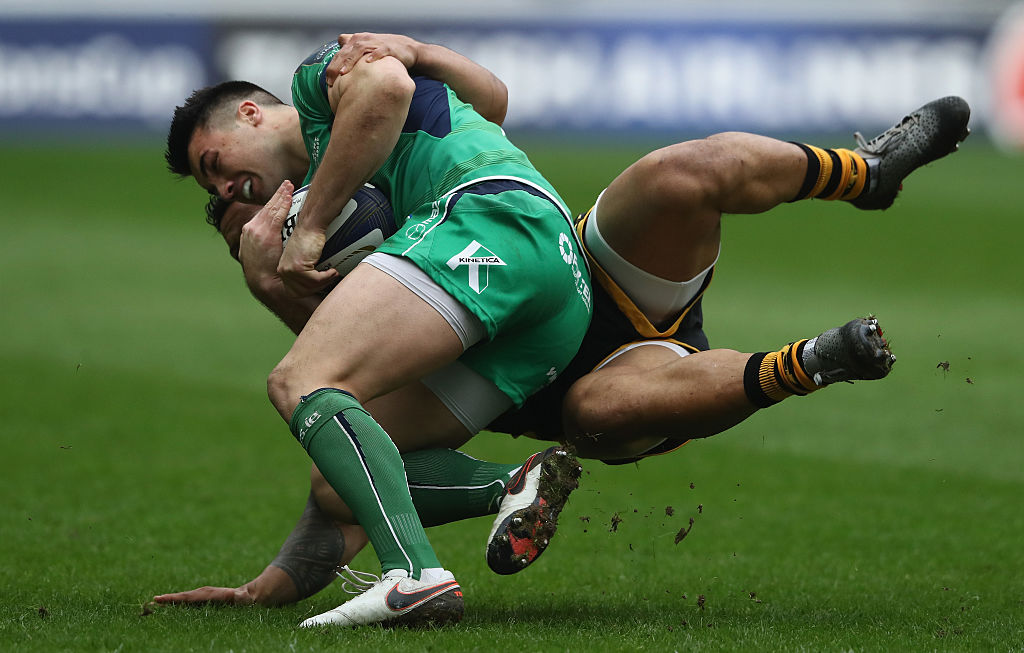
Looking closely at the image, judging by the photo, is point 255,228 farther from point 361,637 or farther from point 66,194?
point 66,194

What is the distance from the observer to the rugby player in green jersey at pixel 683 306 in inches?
157

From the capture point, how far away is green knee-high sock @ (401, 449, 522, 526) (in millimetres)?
4098

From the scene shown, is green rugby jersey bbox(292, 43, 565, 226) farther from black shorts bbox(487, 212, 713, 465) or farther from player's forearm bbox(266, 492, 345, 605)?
player's forearm bbox(266, 492, 345, 605)

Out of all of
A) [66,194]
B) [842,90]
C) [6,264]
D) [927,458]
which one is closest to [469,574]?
[927,458]

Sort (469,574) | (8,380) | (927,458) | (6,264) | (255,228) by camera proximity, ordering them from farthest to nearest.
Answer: (6,264) → (8,380) → (927,458) → (469,574) → (255,228)

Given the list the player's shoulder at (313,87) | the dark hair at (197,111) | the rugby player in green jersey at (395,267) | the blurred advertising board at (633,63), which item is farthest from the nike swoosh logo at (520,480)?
the blurred advertising board at (633,63)

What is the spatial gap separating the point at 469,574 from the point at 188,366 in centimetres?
663

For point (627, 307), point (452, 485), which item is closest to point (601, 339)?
point (627, 307)

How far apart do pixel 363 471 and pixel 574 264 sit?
99 cm

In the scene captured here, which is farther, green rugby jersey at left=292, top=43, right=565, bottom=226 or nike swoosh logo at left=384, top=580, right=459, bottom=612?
green rugby jersey at left=292, top=43, right=565, bottom=226

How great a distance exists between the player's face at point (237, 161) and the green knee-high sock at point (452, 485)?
1.08m

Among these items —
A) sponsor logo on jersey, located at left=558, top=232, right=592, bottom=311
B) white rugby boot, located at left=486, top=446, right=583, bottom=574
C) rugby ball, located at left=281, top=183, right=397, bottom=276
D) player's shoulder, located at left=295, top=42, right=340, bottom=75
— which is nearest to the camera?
white rugby boot, located at left=486, top=446, right=583, bottom=574

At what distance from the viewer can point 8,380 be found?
32.9ft

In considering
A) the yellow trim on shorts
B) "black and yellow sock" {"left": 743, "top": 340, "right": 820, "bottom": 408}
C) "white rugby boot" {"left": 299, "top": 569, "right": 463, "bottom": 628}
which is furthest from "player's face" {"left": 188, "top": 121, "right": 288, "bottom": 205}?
"black and yellow sock" {"left": 743, "top": 340, "right": 820, "bottom": 408}
